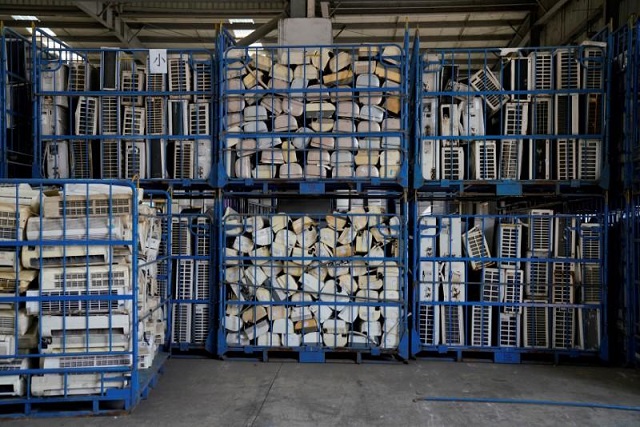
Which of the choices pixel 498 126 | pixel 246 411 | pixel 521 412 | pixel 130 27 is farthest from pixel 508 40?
pixel 246 411

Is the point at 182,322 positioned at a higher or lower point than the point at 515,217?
lower

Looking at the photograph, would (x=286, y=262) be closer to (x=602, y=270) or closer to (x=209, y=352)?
(x=209, y=352)

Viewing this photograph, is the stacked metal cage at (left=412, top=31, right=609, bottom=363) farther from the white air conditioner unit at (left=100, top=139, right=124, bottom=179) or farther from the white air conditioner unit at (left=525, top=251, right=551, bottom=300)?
the white air conditioner unit at (left=100, top=139, right=124, bottom=179)

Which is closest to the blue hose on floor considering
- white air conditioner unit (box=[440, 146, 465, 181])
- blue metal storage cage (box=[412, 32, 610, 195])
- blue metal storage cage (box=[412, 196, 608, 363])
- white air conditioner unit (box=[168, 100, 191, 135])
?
blue metal storage cage (box=[412, 196, 608, 363])

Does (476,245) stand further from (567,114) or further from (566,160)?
(567,114)

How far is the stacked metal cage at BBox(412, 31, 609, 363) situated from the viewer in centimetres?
675

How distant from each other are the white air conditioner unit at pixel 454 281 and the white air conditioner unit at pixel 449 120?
1.87 metres

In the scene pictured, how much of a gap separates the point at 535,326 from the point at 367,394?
286 cm

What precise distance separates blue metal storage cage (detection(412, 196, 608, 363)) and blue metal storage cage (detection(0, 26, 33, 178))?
20.2 ft

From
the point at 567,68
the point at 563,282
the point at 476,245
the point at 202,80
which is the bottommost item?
the point at 563,282

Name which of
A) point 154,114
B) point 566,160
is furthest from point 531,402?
point 154,114

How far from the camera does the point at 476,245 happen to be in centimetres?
689

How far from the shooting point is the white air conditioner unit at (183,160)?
23.2 ft

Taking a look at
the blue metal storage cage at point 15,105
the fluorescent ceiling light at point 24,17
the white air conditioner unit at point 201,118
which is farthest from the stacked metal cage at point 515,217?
the fluorescent ceiling light at point 24,17
